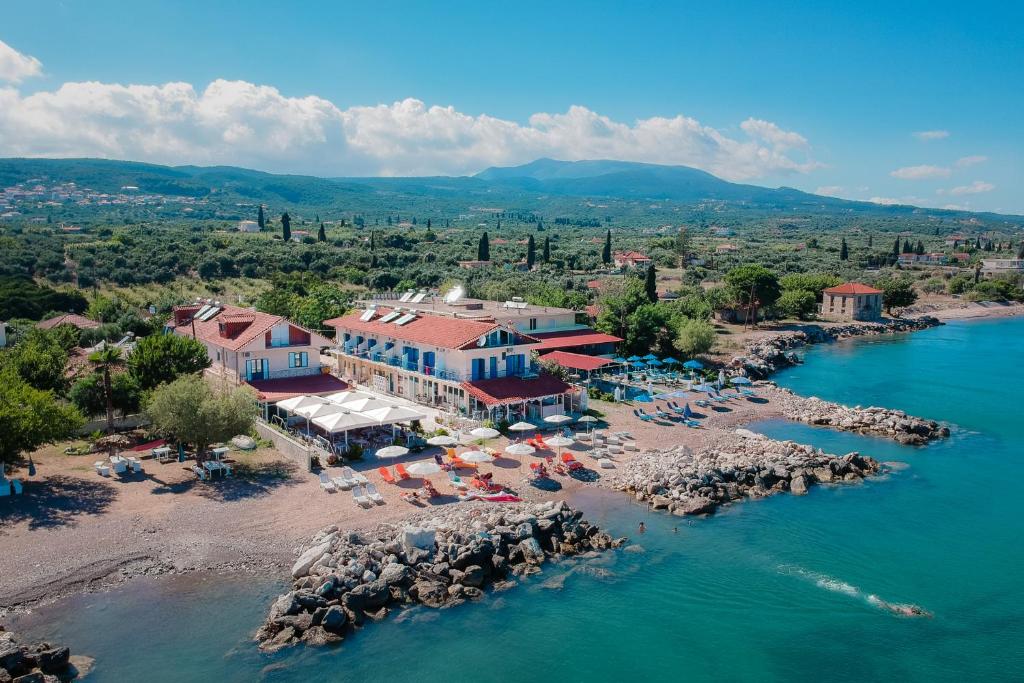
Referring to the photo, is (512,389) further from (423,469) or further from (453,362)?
(423,469)

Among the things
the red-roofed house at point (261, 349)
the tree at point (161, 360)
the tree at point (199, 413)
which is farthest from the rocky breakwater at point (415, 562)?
the red-roofed house at point (261, 349)

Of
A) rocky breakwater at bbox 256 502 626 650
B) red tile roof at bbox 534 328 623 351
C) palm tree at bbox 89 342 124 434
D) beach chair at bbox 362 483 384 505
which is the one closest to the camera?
rocky breakwater at bbox 256 502 626 650

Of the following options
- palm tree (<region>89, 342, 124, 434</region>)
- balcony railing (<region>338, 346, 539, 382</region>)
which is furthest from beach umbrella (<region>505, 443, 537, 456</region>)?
palm tree (<region>89, 342, 124, 434</region>)

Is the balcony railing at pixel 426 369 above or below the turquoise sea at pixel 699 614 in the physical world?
above

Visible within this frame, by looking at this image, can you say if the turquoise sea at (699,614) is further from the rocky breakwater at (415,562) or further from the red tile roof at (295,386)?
the red tile roof at (295,386)

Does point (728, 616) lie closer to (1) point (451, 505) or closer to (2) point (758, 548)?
(2) point (758, 548)

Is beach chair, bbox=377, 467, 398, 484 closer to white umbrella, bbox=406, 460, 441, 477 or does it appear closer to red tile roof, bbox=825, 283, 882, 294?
white umbrella, bbox=406, 460, 441, 477

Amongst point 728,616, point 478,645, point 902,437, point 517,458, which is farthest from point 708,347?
point 478,645
